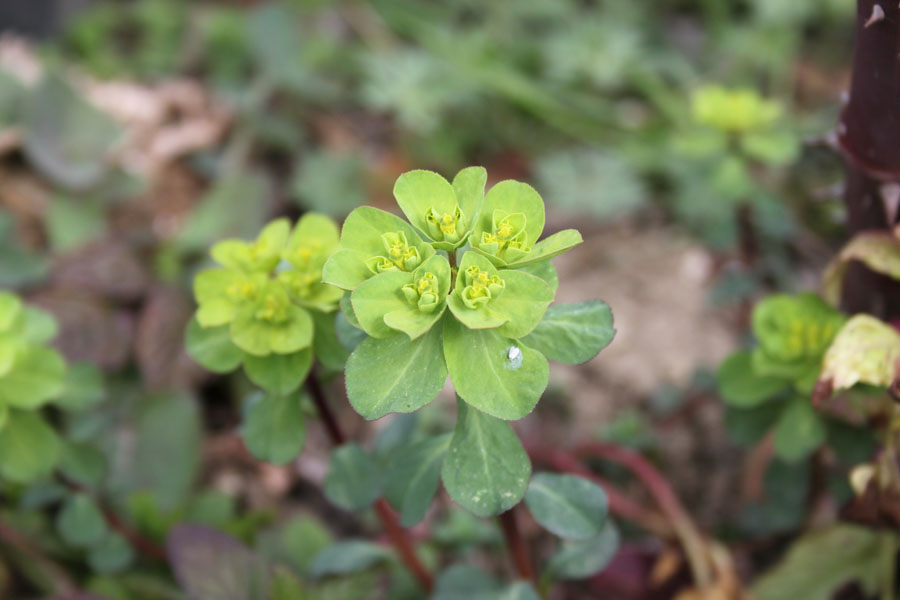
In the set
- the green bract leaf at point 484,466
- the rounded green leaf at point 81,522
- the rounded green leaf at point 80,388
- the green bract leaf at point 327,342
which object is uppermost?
the green bract leaf at point 327,342

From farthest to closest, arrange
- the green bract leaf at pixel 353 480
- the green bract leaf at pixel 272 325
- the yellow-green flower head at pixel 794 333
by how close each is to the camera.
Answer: the yellow-green flower head at pixel 794 333 → the green bract leaf at pixel 353 480 → the green bract leaf at pixel 272 325

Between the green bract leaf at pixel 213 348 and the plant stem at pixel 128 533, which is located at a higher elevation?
the green bract leaf at pixel 213 348

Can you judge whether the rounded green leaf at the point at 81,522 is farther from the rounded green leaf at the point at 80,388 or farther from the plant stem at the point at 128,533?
the rounded green leaf at the point at 80,388

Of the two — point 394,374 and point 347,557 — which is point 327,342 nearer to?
point 394,374

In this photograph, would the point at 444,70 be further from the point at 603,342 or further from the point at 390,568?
the point at 603,342

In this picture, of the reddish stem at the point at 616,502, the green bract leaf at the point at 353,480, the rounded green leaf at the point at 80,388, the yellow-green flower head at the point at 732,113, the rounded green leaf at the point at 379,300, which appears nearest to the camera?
the rounded green leaf at the point at 379,300

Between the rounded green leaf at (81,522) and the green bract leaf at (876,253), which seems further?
the rounded green leaf at (81,522)

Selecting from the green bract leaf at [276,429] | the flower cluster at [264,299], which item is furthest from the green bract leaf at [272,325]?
the green bract leaf at [276,429]

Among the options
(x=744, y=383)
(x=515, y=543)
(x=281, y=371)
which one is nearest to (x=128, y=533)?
(x=281, y=371)
